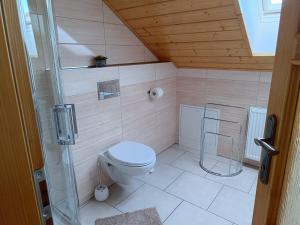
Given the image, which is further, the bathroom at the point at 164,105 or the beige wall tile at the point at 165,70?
the beige wall tile at the point at 165,70

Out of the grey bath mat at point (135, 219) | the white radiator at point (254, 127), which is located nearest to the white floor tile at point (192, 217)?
the grey bath mat at point (135, 219)

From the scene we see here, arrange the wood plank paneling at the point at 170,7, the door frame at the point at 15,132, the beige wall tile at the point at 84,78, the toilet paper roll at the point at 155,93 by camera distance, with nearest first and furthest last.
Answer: the door frame at the point at 15,132, the wood plank paneling at the point at 170,7, the beige wall tile at the point at 84,78, the toilet paper roll at the point at 155,93

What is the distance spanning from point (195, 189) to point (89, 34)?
186 centimetres

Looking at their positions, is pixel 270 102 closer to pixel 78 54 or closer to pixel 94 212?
pixel 78 54

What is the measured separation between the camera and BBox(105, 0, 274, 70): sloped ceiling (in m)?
1.70

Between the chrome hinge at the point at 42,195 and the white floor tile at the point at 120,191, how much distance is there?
65.1 inches

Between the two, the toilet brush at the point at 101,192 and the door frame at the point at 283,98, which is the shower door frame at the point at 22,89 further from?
the toilet brush at the point at 101,192

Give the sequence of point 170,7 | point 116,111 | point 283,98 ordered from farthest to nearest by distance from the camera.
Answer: point 116,111 → point 170,7 → point 283,98

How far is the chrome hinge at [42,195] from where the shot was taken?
0.46 meters

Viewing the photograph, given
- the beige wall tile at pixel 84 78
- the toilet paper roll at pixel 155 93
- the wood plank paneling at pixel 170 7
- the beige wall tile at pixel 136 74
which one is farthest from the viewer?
the toilet paper roll at pixel 155 93

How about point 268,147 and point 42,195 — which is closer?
point 42,195

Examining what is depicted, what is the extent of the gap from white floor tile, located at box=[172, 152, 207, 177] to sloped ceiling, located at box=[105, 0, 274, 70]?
1.21m

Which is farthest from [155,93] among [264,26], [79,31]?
[264,26]

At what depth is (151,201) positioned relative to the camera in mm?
2076
